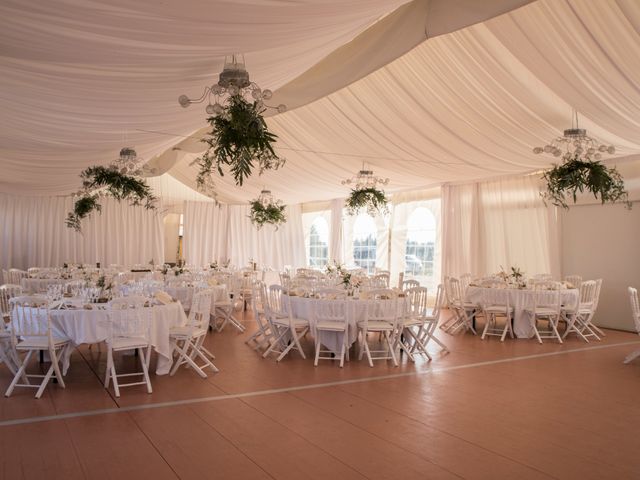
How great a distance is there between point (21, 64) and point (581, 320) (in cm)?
929

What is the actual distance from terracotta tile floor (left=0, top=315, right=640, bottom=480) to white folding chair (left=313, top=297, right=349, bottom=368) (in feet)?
1.16

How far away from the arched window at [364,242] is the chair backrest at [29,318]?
38.8 ft

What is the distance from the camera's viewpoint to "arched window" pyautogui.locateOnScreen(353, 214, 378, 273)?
1700cm

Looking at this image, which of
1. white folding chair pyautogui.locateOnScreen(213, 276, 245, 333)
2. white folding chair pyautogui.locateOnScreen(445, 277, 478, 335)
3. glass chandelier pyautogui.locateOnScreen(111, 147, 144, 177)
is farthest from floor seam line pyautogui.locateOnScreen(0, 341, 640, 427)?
glass chandelier pyautogui.locateOnScreen(111, 147, 144, 177)

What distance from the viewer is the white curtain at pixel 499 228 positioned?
11.5m

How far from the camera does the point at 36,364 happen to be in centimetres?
657

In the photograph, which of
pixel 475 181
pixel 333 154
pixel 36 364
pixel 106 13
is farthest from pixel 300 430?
pixel 475 181

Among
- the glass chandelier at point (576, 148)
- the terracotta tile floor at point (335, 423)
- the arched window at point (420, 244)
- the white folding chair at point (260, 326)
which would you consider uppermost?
the glass chandelier at point (576, 148)

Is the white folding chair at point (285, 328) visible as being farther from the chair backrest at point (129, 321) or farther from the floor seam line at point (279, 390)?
the chair backrest at point (129, 321)

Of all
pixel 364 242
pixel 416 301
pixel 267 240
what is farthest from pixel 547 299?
pixel 267 240

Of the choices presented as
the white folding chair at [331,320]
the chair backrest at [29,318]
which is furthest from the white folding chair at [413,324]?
the chair backrest at [29,318]

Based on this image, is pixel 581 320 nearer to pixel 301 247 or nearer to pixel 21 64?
pixel 21 64

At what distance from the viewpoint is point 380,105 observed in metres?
8.91

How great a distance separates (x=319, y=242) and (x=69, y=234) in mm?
8373
